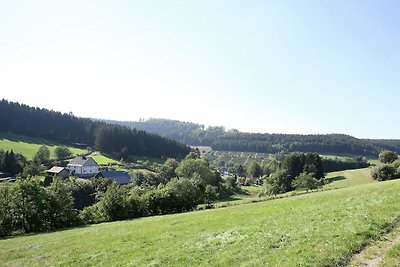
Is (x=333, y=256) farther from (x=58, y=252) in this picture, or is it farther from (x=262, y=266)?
(x=58, y=252)

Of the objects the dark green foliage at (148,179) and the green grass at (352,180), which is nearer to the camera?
the green grass at (352,180)

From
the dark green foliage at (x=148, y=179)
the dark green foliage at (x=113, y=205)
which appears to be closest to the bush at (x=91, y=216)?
the dark green foliage at (x=113, y=205)

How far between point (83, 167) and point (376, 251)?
14670 centimetres

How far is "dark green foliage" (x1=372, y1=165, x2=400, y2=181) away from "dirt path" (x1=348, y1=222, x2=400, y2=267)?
6588cm

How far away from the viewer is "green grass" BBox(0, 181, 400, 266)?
18.6 m

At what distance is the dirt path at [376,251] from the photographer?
53.2ft

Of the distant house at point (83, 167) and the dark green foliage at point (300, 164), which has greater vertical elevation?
the dark green foliage at point (300, 164)

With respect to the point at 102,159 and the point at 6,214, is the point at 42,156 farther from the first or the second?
the point at 6,214

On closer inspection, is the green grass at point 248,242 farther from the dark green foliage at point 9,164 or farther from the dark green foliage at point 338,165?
the dark green foliage at point 338,165

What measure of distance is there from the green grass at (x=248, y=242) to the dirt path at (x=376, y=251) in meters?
0.53

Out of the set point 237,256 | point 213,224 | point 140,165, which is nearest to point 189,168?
point 140,165

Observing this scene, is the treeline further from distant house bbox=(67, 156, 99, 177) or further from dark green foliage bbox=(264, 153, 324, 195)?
distant house bbox=(67, 156, 99, 177)

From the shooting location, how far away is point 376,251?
17531 mm

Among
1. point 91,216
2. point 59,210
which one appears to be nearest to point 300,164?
point 91,216
